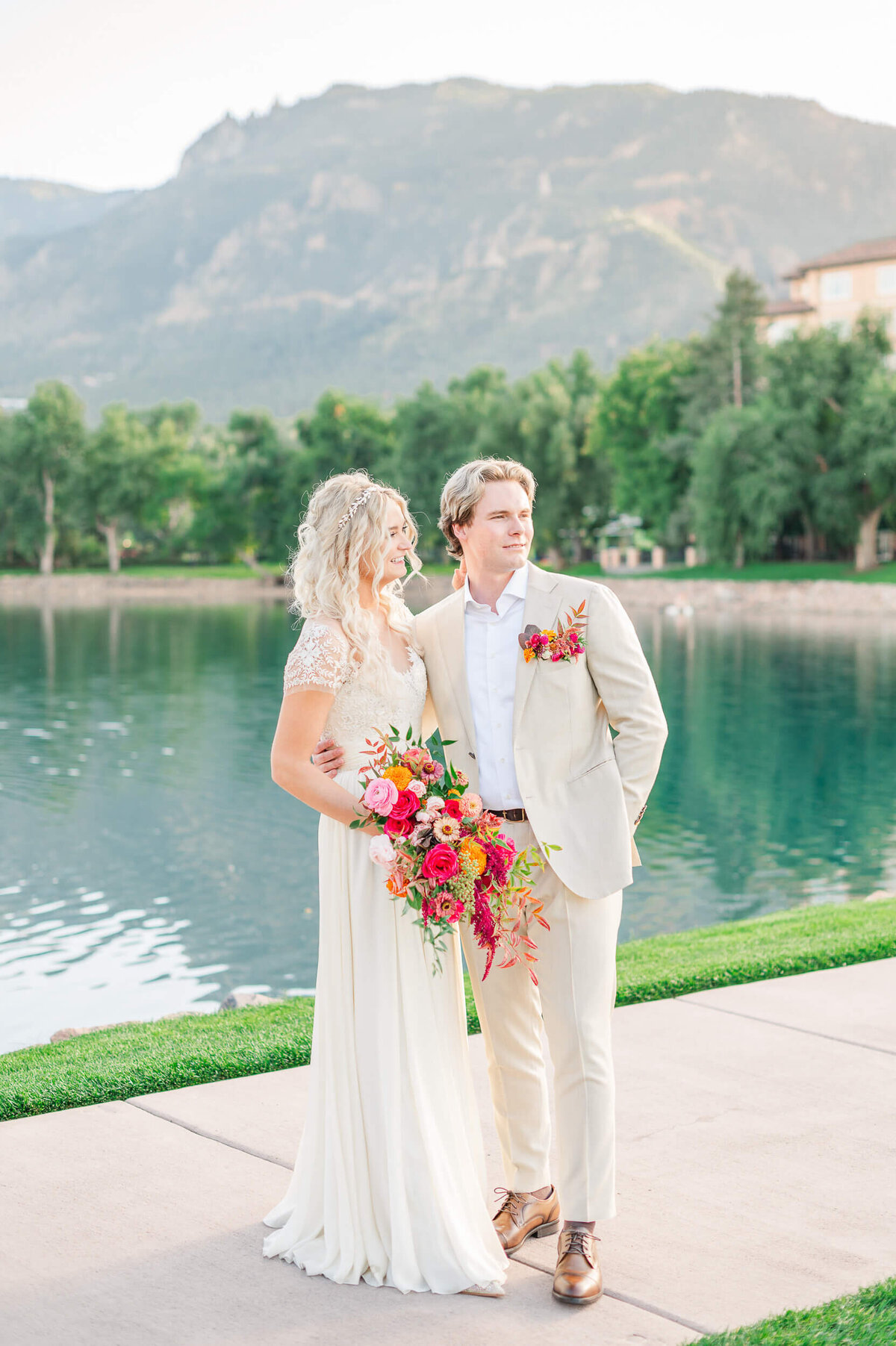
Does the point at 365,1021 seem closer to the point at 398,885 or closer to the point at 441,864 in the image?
the point at 398,885

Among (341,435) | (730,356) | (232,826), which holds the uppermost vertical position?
(730,356)

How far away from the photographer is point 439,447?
8181 cm

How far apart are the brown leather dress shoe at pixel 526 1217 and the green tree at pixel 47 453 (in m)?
85.9

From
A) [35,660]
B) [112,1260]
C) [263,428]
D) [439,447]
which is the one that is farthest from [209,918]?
[263,428]

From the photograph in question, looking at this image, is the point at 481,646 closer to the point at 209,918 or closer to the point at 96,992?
the point at 96,992

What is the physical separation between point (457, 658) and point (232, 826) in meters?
12.0

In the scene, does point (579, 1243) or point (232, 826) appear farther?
point (232, 826)

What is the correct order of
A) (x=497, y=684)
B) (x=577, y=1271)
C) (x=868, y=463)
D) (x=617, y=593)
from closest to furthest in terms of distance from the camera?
1. (x=577, y=1271)
2. (x=497, y=684)
3. (x=868, y=463)
4. (x=617, y=593)

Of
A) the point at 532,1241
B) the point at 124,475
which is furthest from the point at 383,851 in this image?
the point at 124,475

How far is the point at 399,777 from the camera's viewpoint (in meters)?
3.44

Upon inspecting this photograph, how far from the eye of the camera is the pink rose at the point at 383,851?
3.42 m

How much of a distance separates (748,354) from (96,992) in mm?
62268

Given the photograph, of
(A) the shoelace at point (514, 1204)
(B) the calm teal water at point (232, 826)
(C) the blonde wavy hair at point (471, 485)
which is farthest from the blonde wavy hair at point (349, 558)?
(B) the calm teal water at point (232, 826)

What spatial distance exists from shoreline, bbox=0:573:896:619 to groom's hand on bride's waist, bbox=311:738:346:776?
35.9 meters
